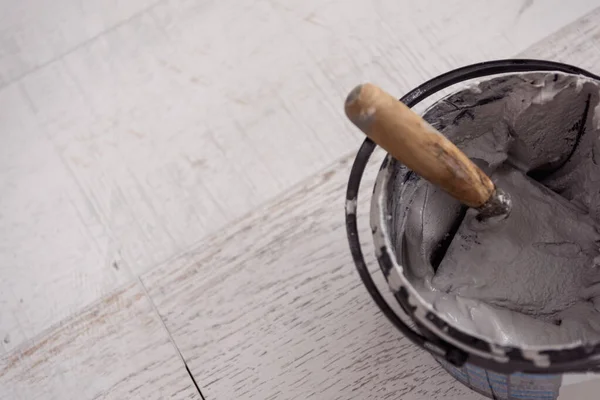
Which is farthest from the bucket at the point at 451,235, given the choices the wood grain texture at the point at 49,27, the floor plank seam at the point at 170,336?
the wood grain texture at the point at 49,27

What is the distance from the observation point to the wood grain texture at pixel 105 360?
1.88 ft

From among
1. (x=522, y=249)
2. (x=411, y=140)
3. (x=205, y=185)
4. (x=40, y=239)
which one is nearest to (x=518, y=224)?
(x=522, y=249)

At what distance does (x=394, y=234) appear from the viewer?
0.43 metres

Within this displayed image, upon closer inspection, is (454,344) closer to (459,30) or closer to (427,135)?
(427,135)

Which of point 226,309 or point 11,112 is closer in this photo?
point 226,309

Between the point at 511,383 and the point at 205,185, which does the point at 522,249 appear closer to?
the point at 511,383

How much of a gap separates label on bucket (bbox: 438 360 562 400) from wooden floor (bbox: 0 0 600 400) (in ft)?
0.24

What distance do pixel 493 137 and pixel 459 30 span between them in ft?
0.71

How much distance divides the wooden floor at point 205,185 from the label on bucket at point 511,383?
0.24 ft

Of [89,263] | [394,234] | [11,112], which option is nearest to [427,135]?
[394,234]

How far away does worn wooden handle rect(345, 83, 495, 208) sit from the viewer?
0.35 m

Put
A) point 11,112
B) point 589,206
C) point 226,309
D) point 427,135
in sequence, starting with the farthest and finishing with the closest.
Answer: point 11,112 < point 226,309 < point 589,206 < point 427,135

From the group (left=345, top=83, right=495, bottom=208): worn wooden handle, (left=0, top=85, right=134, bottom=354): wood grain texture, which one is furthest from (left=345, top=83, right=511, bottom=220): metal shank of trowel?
(left=0, top=85, right=134, bottom=354): wood grain texture

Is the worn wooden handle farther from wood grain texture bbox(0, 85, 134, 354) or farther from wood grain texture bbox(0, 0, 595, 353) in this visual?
wood grain texture bbox(0, 85, 134, 354)
